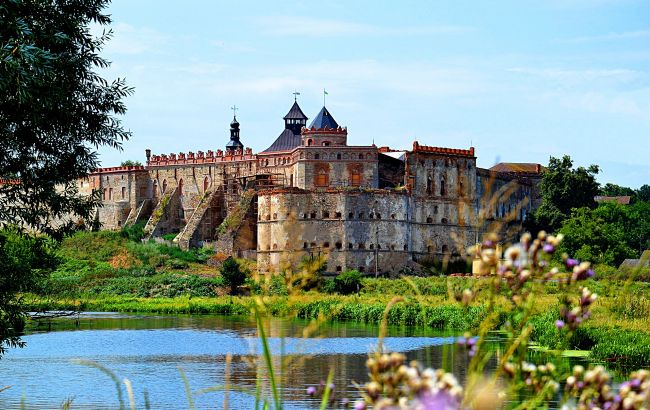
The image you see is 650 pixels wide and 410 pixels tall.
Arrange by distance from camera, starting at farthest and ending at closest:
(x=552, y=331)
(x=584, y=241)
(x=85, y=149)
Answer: (x=584, y=241)
(x=552, y=331)
(x=85, y=149)

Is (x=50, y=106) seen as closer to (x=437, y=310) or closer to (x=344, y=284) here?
(x=437, y=310)

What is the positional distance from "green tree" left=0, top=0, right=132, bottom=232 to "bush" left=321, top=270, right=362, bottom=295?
1593 inches

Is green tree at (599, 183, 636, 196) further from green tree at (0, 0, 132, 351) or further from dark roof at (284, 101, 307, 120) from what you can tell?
green tree at (0, 0, 132, 351)

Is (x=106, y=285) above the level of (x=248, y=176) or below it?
below

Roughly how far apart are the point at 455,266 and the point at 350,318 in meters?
17.8

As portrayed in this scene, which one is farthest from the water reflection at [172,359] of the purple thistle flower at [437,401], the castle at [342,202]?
the castle at [342,202]

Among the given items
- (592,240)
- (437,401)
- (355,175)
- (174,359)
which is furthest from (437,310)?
(437,401)

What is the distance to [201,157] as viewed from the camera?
271 feet

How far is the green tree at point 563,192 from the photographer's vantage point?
72562 millimetres

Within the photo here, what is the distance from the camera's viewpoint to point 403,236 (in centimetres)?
6662

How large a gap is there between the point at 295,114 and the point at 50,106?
67967mm

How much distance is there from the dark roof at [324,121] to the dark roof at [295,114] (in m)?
8.86

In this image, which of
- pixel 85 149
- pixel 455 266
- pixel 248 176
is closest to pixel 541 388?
pixel 85 149

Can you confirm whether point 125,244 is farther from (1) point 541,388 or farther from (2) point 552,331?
(1) point 541,388
